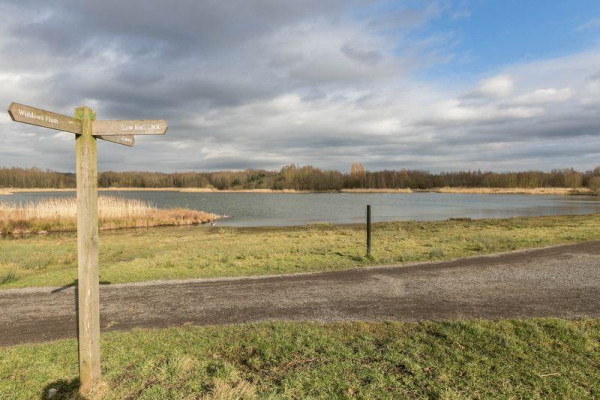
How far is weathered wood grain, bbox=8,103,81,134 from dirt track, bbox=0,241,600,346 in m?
3.73

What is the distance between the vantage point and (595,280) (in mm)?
8648

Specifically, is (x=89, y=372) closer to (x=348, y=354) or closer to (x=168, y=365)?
(x=168, y=365)

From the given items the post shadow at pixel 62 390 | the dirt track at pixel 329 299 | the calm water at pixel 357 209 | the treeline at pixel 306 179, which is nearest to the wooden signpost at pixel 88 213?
the post shadow at pixel 62 390

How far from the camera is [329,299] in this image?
745 centimetres

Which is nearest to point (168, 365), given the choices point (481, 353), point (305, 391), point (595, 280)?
point (305, 391)

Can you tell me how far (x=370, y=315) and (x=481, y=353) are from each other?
1.99 metres

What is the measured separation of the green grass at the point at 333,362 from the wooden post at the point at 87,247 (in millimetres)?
285

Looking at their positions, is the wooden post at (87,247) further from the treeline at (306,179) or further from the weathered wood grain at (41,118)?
the treeline at (306,179)

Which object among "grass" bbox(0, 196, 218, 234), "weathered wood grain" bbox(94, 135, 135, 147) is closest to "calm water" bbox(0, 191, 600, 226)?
"grass" bbox(0, 196, 218, 234)

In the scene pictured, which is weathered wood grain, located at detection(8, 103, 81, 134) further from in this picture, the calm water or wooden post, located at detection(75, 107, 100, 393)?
the calm water

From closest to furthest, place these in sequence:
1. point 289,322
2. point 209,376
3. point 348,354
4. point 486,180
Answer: point 209,376 < point 348,354 < point 289,322 < point 486,180

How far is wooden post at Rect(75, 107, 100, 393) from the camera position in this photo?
386 cm

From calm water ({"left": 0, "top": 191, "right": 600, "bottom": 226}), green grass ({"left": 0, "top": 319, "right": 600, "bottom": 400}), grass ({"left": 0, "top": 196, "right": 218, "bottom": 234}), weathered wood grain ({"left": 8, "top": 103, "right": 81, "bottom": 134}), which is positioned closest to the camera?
weathered wood grain ({"left": 8, "top": 103, "right": 81, "bottom": 134})

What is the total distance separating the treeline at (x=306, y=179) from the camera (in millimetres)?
140875
